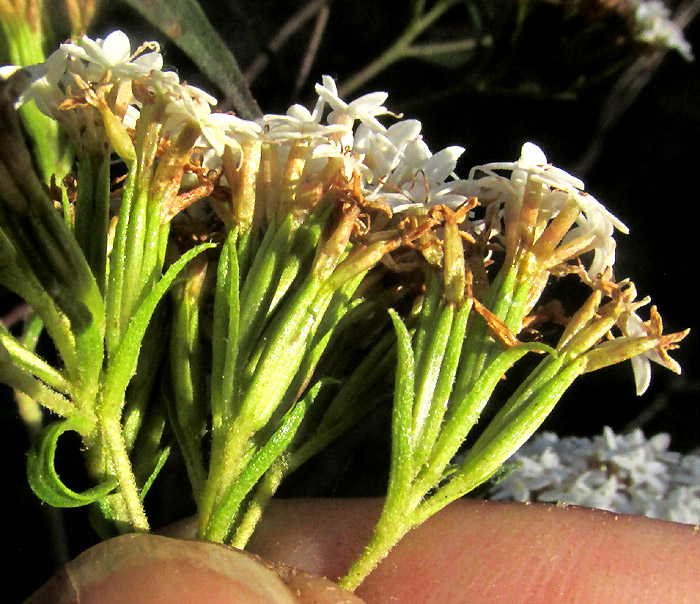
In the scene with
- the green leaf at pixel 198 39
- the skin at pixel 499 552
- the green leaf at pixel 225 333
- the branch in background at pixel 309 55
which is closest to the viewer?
the green leaf at pixel 225 333

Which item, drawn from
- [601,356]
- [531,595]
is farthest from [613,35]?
[531,595]

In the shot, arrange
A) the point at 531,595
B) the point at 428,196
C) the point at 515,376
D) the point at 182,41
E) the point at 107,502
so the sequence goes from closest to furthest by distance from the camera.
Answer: the point at 107,502, the point at 428,196, the point at 531,595, the point at 182,41, the point at 515,376

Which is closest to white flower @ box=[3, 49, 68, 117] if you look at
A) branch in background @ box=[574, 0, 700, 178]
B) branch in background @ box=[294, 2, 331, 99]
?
branch in background @ box=[294, 2, 331, 99]

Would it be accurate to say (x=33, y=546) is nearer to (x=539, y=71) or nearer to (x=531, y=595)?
(x=531, y=595)

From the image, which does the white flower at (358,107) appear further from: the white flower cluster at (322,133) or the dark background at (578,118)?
the dark background at (578,118)

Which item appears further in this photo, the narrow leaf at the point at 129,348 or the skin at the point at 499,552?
the skin at the point at 499,552

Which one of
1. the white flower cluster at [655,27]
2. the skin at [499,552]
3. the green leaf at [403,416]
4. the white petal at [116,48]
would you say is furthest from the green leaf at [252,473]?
the white flower cluster at [655,27]

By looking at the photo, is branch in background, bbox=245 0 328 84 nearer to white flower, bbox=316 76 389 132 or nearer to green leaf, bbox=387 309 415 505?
white flower, bbox=316 76 389 132
